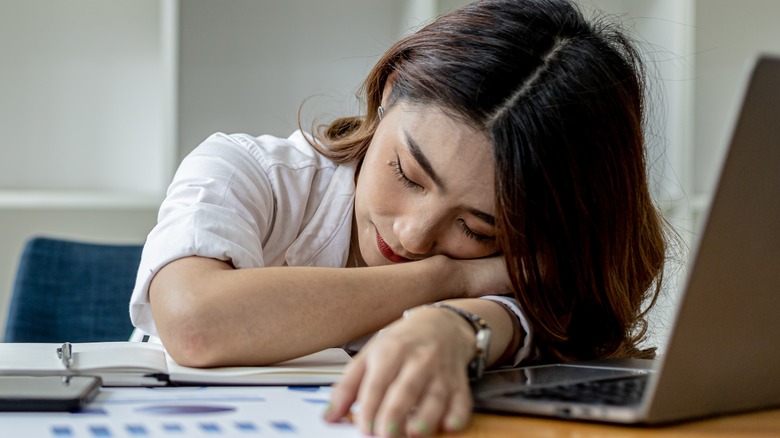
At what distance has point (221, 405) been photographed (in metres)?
0.67

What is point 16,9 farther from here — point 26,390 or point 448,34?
point 26,390

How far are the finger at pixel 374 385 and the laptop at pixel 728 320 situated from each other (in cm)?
10

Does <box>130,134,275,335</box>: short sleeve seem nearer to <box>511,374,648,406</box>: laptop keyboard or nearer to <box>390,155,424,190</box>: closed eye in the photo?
<box>390,155,424,190</box>: closed eye

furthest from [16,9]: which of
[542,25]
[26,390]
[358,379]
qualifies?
Result: [358,379]

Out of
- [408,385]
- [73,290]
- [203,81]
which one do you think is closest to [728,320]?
[408,385]

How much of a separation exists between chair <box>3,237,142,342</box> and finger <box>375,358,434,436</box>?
4.94 feet

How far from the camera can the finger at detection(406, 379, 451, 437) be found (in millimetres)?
545

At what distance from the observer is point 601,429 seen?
1.95 ft

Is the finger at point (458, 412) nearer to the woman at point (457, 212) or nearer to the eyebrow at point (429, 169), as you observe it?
the woman at point (457, 212)

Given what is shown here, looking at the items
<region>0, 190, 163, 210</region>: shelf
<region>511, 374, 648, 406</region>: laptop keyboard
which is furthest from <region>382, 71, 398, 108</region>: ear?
<region>0, 190, 163, 210</region>: shelf

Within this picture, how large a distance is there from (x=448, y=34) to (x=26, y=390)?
617 millimetres

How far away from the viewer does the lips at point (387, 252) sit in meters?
1.09

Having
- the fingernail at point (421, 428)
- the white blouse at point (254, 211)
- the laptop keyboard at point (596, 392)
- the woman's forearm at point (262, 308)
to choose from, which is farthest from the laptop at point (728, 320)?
the white blouse at point (254, 211)

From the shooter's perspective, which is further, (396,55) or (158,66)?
(158,66)
